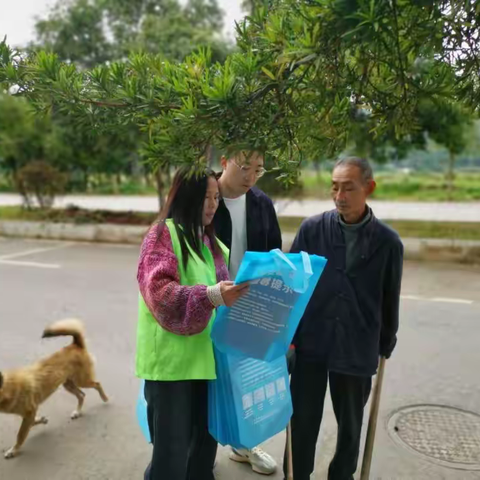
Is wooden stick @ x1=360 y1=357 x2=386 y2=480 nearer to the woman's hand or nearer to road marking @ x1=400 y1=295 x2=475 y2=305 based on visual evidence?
the woman's hand

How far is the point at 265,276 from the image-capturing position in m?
1.81

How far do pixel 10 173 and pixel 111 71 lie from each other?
1414cm

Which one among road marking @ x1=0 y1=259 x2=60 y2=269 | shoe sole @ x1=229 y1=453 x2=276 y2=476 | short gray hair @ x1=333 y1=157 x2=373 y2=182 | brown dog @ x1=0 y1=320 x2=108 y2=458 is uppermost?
short gray hair @ x1=333 y1=157 x2=373 y2=182

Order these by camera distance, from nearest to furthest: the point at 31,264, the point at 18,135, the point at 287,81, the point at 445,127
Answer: the point at 287,81 < the point at 445,127 < the point at 31,264 < the point at 18,135

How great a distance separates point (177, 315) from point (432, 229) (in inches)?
398

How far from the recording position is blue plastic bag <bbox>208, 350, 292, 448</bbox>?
2014 mm

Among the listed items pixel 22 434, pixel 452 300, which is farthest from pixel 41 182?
pixel 22 434

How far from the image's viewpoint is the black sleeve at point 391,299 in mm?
2365

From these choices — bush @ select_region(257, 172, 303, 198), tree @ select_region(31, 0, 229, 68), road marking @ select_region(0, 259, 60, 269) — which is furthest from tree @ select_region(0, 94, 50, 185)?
bush @ select_region(257, 172, 303, 198)

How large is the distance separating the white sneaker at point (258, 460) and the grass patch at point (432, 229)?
→ 25.1 feet

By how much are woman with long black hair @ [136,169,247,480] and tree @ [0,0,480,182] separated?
0.62 m

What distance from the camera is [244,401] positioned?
202 cm

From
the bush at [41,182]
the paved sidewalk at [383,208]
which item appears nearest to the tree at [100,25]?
the bush at [41,182]

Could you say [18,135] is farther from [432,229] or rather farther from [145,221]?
[432,229]
